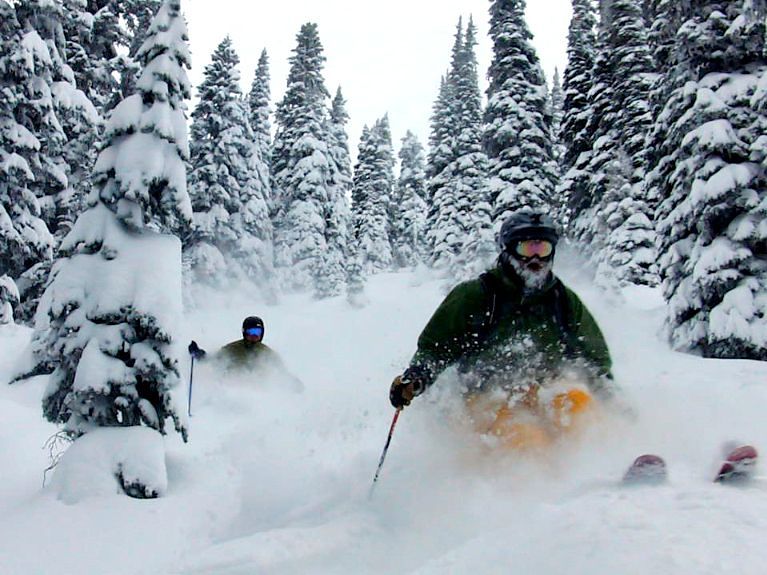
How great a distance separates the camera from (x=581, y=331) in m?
5.70

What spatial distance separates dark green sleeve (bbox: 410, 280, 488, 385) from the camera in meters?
5.65

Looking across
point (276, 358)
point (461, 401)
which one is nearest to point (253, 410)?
point (276, 358)

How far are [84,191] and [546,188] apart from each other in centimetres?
1757

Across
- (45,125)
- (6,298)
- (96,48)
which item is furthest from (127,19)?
(6,298)

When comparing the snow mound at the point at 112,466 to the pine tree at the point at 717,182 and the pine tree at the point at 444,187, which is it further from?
the pine tree at the point at 444,187

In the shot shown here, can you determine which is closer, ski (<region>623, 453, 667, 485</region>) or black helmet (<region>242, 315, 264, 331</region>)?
ski (<region>623, 453, 667, 485</region>)

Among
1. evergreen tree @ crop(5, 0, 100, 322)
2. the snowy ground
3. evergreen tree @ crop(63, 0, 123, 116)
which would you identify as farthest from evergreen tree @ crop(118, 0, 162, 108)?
the snowy ground

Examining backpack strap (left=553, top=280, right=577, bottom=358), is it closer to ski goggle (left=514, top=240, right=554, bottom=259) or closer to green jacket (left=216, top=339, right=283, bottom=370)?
ski goggle (left=514, top=240, right=554, bottom=259)

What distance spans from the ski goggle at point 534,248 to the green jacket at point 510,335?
260mm

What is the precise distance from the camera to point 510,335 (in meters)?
5.68

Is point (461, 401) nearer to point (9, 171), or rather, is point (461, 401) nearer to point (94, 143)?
point (9, 171)

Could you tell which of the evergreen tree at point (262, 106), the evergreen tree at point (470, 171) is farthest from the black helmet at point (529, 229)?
the evergreen tree at point (262, 106)

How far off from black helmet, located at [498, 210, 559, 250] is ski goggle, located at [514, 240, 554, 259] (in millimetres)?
35

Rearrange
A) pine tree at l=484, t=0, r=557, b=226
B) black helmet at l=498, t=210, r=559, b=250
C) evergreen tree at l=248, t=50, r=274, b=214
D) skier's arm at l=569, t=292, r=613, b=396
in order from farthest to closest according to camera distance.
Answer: evergreen tree at l=248, t=50, r=274, b=214 < pine tree at l=484, t=0, r=557, b=226 < skier's arm at l=569, t=292, r=613, b=396 < black helmet at l=498, t=210, r=559, b=250
